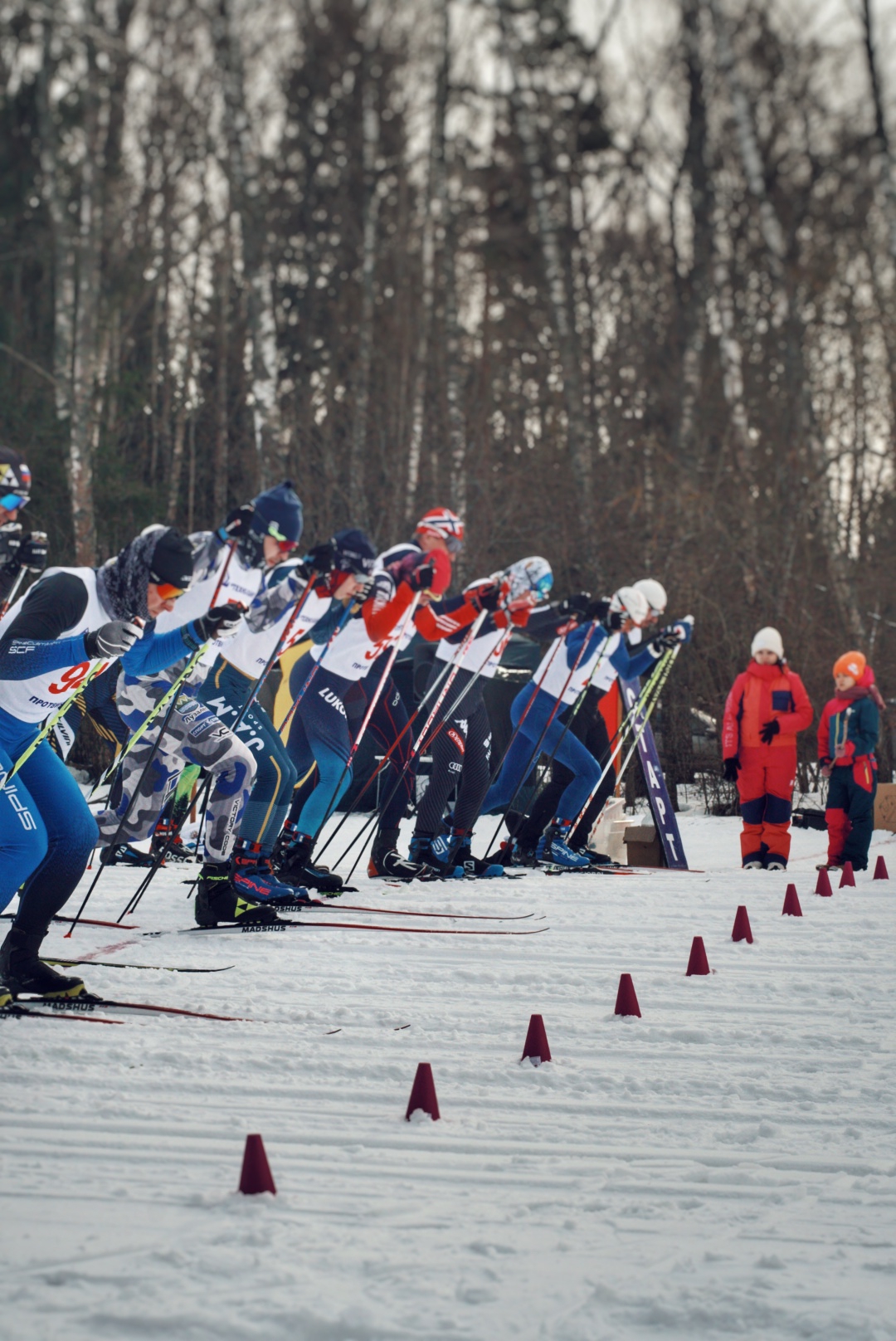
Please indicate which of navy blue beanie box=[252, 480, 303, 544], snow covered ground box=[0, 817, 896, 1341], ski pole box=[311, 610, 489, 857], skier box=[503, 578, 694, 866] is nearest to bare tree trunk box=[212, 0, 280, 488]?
skier box=[503, 578, 694, 866]

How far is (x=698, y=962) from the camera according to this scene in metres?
Answer: 5.26

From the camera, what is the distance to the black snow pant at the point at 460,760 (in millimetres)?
8703

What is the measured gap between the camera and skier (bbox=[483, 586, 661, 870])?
9.65 meters

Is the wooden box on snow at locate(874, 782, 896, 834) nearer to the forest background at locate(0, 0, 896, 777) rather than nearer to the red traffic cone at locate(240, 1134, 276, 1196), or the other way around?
the forest background at locate(0, 0, 896, 777)

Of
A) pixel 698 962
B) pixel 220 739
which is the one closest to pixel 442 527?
pixel 220 739

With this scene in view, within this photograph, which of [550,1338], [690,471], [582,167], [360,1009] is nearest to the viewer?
[550,1338]

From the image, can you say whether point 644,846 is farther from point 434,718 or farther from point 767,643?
point 434,718

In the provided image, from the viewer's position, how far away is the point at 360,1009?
14.7 feet

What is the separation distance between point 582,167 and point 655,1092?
21773mm

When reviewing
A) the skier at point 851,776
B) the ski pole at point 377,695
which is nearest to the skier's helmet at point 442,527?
the ski pole at point 377,695

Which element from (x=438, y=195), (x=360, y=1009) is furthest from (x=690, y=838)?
(x=438, y=195)

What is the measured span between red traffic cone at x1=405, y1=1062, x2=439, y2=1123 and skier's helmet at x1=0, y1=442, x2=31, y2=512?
340cm

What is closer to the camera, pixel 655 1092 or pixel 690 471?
pixel 655 1092

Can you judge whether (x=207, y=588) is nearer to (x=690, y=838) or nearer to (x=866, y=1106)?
(x=866, y=1106)
